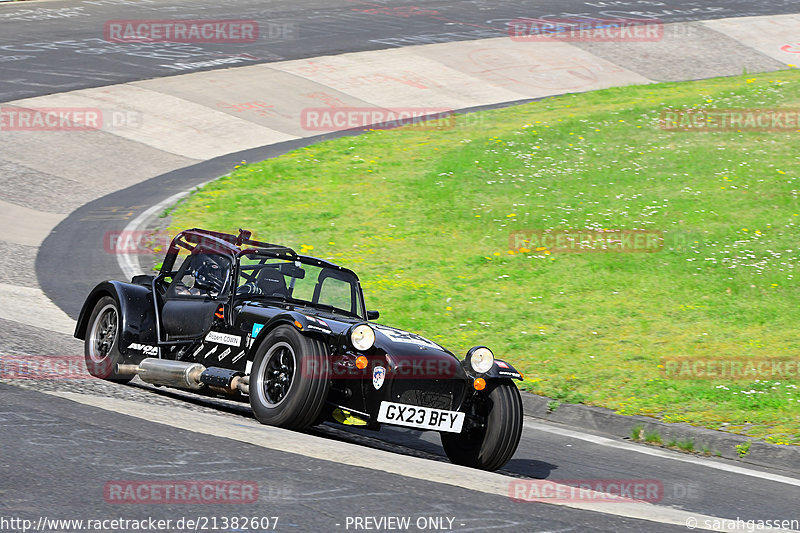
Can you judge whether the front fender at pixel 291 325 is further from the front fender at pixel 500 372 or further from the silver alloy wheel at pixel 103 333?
the silver alloy wheel at pixel 103 333

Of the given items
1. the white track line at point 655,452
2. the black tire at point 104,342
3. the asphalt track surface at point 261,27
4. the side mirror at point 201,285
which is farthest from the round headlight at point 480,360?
the asphalt track surface at point 261,27

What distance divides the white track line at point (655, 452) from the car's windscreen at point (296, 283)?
7.47 feet

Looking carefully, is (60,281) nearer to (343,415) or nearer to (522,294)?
(522,294)

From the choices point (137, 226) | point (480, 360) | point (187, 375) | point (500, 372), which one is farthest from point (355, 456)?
point (137, 226)

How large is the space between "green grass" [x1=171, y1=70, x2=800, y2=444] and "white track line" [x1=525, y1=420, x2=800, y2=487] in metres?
0.64

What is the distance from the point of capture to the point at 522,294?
570 inches

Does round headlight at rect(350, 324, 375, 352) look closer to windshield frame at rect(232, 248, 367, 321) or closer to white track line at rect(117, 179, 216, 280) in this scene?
windshield frame at rect(232, 248, 367, 321)

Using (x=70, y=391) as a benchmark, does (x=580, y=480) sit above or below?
below

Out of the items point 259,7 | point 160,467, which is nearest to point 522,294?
point 160,467

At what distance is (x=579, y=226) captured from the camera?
16.9 m

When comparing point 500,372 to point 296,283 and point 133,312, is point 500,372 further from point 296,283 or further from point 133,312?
point 133,312

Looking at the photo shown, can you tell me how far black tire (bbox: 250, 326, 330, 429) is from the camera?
25.2 feet

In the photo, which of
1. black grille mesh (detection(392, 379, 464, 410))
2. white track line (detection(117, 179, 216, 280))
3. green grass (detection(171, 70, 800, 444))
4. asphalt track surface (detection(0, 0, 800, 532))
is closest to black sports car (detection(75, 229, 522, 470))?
black grille mesh (detection(392, 379, 464, 410))

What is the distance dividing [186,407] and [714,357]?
6.22 m
